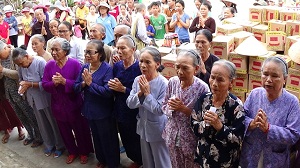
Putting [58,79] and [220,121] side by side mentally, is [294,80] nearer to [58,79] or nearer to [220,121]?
[220,121]

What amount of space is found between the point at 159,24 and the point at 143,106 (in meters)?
3.99

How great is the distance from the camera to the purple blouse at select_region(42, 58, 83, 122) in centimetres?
358

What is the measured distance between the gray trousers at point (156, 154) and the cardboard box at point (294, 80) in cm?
141

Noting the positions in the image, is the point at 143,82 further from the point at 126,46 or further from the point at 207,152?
the point at 207,152

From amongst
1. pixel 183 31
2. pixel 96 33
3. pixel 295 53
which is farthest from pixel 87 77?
pixel 183 31

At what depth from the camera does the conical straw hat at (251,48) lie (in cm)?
356

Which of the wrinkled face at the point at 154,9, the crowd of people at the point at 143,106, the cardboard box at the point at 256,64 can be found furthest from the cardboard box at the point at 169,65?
the wrinkled face at the point at 154,9

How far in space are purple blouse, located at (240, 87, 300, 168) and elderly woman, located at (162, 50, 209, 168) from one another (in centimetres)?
43

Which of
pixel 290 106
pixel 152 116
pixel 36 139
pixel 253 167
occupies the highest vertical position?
pixel 290 106

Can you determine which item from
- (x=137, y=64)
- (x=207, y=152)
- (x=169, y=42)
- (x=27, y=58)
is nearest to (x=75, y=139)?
(x=27, y=58)

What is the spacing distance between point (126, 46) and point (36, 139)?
210 cm

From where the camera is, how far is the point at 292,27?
4.04 metres

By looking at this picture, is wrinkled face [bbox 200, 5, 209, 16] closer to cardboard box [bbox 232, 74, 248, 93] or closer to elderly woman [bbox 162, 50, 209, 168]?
→ cardboard box [bbox 232, 74, 248, 93]

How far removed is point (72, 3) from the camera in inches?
541
